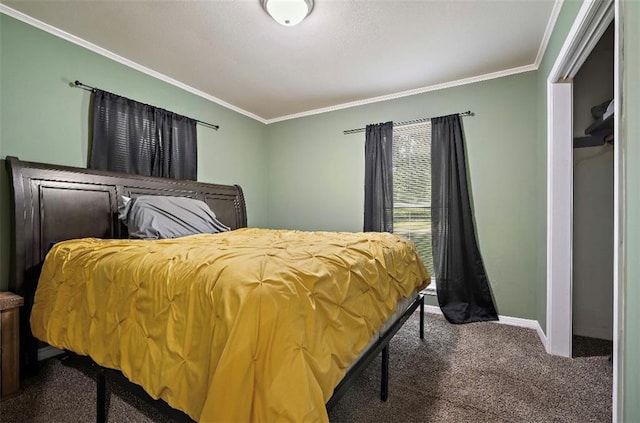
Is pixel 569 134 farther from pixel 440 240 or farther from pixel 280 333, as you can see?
pixel 280 333

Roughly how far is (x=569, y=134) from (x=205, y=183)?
3353 millimetres

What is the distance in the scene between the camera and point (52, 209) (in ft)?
6.63

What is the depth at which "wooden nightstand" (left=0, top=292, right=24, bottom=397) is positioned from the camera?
165cm

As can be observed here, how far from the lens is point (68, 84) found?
7.43 ft

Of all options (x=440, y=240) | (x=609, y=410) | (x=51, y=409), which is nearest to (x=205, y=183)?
(x=51, y=409)

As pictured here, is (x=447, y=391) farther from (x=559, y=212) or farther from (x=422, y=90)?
(x=422, y=90)

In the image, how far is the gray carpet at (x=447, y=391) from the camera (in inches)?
58.2

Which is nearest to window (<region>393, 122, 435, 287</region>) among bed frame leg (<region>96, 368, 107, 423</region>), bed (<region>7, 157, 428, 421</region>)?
bed (<region>7, 157, 428, 421</region>)

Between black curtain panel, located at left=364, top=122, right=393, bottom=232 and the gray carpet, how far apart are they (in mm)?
1425

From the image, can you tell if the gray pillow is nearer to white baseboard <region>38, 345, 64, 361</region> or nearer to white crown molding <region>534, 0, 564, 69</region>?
white baseboard <region>38, 345, 64, 361</region>

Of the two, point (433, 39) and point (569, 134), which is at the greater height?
point (433, 39)

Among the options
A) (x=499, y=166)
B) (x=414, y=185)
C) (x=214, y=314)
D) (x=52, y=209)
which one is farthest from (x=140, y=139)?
(x=499, y=166)

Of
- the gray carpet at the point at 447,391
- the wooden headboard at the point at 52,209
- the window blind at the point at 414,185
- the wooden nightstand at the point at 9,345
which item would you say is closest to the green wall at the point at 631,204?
the gray carpet at the point at 447,391

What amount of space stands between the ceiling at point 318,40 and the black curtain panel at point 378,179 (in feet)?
1.65
